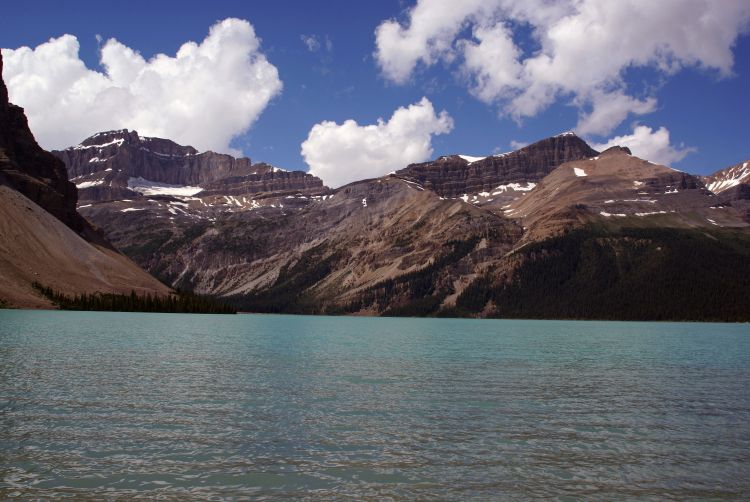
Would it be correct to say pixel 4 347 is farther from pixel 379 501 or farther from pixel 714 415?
pixel 714 415

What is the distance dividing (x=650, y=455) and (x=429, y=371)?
1257 inches

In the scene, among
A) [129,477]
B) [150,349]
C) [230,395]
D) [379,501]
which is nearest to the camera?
[379,501]

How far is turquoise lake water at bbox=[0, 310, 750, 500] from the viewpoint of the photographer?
23156 millimetres

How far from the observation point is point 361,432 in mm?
31484

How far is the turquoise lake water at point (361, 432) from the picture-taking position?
2316cm

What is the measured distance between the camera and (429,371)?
59.5m

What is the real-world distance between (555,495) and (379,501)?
6283mm

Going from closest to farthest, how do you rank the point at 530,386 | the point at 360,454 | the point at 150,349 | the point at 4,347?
the point at 360,454 → the point at 530,386 → the point at 4,347 → the point at 150,349

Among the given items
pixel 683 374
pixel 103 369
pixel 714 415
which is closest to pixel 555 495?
pixel 714 415

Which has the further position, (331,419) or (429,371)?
(429,371)

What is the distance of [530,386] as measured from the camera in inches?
1962

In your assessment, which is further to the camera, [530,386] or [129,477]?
[530,386]

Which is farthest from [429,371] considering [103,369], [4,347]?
[4,347]

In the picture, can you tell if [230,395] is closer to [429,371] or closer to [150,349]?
[429,371]
